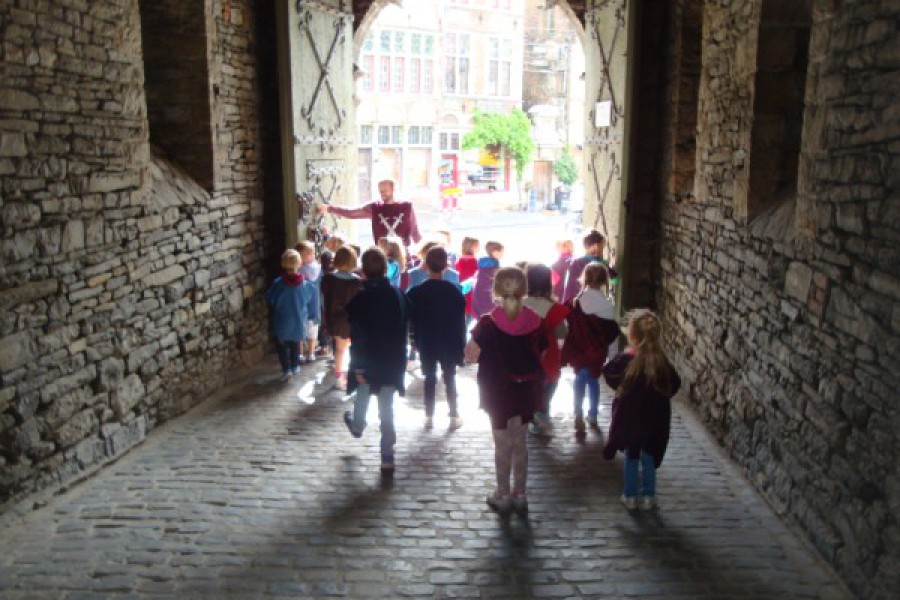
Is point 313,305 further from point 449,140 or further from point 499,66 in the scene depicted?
point 499,66

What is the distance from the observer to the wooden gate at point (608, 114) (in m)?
8.05

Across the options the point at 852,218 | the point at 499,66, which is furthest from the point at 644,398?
the point at 499,66

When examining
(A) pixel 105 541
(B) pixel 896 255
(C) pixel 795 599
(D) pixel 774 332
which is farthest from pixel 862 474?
(A) pixel 105 541

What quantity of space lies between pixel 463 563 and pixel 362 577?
53cm

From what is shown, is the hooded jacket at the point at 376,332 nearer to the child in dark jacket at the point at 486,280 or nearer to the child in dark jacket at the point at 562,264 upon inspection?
the child in dark jacket at the point at 486,280

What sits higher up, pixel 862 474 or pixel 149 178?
pixel 149 178

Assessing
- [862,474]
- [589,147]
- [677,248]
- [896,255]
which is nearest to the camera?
[896,255]

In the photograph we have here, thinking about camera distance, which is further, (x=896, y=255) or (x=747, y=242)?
(x=747, y=242)

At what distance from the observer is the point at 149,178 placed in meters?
6.02

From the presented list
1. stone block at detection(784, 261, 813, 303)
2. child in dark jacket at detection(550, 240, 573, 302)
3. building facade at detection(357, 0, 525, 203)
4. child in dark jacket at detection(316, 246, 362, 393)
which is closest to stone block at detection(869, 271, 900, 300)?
stone block at detection(784, 261, 813, 303)

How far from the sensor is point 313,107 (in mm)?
8477

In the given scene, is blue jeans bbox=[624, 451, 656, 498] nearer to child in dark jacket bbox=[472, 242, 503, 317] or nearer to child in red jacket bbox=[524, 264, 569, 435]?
child in red jacket bbox=[524, 264, 569, 435]

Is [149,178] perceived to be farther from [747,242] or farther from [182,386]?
[747,242]

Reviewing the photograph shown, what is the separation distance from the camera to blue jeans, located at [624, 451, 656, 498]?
15.6 feet
